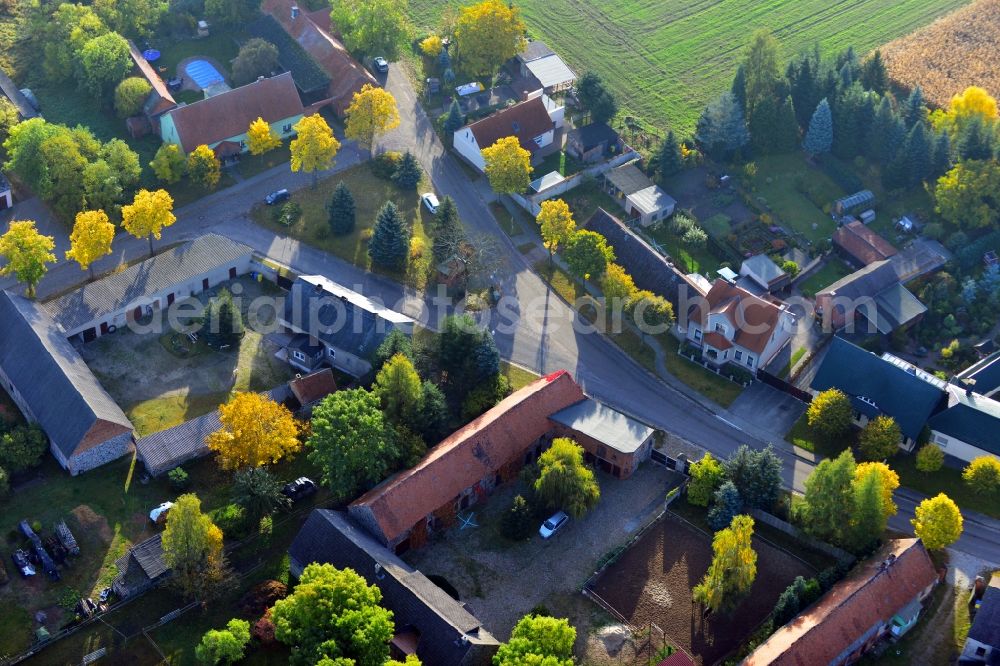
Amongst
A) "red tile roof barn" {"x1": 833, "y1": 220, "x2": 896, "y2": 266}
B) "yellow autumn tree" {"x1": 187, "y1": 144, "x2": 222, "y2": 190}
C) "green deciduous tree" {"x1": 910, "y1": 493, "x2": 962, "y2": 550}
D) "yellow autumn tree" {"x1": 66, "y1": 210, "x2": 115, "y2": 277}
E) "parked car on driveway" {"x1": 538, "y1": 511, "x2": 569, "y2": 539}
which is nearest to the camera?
"green deciduous tree" {"x1": 910, "y1": 493, "x2": 962, "y2": 550}

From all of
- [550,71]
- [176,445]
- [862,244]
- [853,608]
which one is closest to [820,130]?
[862,244]

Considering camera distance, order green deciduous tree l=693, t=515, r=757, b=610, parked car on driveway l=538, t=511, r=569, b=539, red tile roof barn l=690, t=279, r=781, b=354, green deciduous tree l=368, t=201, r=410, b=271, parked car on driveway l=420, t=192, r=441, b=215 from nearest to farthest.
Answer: green deciduous tree l=693, t=515, r=757, b=610
parked car on driveway l=538, t=511, r=569, b=539
red tile roof barn l=690, t=279, r=781, b=354
green deciduous tree l=368, t=201, r=410, b=271
parked car on driveway l=420, t=192, r=441, b=215

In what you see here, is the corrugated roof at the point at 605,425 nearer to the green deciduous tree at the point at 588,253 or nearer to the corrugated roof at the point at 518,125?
the green deciduous tree at the point at 588,253

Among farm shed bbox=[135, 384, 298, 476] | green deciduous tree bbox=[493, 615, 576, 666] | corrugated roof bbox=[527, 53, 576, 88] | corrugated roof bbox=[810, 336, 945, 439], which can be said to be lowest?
corrugated roof bbox=[810, 336, 945, 439]

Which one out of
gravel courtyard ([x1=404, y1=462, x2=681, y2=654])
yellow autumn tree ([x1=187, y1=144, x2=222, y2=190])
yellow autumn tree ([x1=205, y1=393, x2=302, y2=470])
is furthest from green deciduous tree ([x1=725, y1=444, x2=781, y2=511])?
yellow autumn tree ([x1=187, y1=144, x2=222, y2=190])

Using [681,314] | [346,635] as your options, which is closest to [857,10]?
[681,314]

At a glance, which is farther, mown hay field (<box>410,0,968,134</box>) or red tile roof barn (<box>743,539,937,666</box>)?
mown hay field (<box>410,0,968,134</box>)

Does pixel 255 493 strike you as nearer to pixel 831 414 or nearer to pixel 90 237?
pixel 90 237

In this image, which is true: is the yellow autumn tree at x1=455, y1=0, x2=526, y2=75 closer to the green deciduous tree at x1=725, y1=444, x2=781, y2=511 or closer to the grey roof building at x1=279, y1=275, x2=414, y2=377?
the grey roof building at x1=279, y1=275, x2=414, y2=377
